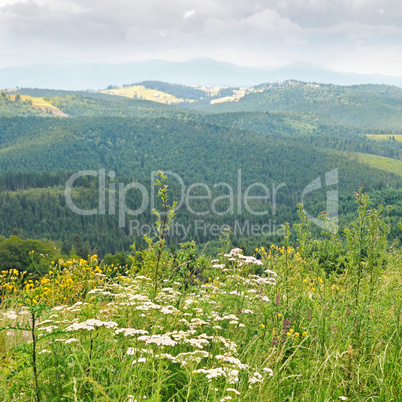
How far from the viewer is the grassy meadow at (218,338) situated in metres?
3.40

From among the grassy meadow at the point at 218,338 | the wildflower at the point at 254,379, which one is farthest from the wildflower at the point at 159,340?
the wildflower at the point at 254,379

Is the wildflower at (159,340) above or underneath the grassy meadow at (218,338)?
above

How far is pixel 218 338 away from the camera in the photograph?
4.38 meters

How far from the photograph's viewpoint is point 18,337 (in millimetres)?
4648

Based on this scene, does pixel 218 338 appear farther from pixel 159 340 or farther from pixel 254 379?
pixel 159 340

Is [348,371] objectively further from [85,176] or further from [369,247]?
[85,176]

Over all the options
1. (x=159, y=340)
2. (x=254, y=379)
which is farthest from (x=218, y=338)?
(x=159, y=340)

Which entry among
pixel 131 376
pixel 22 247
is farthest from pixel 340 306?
pixel 22 247

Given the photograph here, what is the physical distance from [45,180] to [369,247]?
18164 cm

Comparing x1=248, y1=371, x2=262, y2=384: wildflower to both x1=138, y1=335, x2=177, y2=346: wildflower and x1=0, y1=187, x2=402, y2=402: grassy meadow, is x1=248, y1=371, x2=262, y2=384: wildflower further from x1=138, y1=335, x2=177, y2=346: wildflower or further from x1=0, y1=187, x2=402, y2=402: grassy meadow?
x1=138, y1=335, x2=177, y2=346: wildflower

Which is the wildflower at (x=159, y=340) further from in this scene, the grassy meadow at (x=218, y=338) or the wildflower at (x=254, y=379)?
the wildflower at (x=254, y=379)

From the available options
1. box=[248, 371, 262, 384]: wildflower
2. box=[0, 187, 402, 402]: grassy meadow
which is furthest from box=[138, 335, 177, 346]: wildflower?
box=[248, 371, 262, 384]: wildflower

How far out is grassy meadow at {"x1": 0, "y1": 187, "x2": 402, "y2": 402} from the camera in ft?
11.2

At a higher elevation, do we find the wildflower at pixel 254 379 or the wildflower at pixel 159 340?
the wildflower at pixel 159 340
